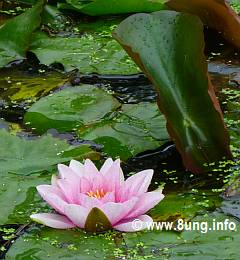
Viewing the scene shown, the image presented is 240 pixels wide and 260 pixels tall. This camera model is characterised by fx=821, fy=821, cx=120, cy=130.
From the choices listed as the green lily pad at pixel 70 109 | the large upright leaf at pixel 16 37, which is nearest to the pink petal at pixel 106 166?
the green lily pad at pixel 70 109

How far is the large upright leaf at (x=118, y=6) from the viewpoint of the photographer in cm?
270

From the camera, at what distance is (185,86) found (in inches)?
73.4

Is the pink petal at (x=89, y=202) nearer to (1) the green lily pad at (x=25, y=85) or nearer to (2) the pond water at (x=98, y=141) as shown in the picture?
(2) the pond water at (x=98, y=141)

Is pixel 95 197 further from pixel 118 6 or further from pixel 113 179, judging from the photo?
pixel 118 6

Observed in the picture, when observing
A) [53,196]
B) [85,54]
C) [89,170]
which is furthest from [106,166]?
[85,54]

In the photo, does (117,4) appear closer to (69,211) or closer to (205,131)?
(205,131)

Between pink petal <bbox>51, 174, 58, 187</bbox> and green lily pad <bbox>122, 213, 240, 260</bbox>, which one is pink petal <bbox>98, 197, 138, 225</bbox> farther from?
pink petal <bbox>51, 174, 58, 187</bbox>

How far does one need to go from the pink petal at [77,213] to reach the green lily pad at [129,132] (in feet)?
1.17

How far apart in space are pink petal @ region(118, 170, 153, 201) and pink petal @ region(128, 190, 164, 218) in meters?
0.02

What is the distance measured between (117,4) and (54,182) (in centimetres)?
121

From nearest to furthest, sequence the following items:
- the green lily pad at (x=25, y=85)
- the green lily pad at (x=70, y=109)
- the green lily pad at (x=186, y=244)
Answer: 1. the green lily pad at (x=186, y=244)
2. the green lily pad at (x=70, y=109)
3. the green lily pad at (x=25, y=85)

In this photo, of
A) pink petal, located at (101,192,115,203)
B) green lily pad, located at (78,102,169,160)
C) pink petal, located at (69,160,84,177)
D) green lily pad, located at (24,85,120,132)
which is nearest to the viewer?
pink petal, located at (101,192,115,203)

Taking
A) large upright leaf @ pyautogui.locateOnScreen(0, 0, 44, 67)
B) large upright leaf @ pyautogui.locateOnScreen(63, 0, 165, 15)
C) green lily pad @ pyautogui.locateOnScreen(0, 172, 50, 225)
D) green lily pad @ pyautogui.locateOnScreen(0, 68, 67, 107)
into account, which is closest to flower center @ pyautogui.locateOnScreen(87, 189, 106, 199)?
green lily pad @ pyautogui.locateOnScreen(0, 172, 50, 225)

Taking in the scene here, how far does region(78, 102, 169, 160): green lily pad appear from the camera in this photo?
1.91m
